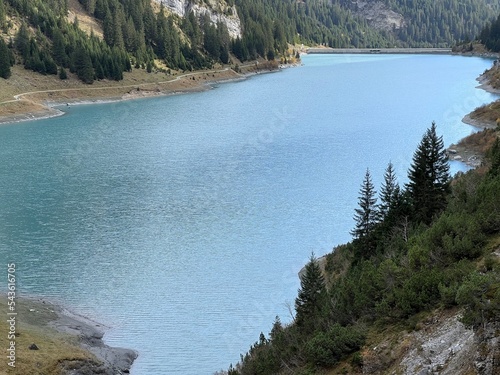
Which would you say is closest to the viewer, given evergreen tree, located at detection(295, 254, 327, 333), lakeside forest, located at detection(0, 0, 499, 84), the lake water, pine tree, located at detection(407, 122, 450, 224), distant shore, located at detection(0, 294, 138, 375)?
evergreen tree, located at detection(295, 254, 327, 333)

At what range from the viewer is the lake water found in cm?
3541

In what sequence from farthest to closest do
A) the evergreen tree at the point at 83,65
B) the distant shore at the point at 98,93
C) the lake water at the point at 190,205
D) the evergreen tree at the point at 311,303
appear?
the evergreen tree at the point at 83,65
the distant shore at the point at 98,93
the lake water at the point at 190,205
the evergreen tree at the point at 311,303

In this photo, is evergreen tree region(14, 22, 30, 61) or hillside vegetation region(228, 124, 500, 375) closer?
hillside vegetation region(228, 124, 500, 375)

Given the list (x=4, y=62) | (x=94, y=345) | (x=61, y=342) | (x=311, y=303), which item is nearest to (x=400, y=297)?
(x=311, y=303)

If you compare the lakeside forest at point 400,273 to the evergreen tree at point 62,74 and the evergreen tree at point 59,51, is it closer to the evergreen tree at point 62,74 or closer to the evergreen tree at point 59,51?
the evergreen tree at point 62,74

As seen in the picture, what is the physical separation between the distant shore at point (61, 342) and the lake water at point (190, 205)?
990mm

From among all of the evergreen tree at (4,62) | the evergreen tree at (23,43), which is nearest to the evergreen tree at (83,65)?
the evergreen tree at (23,43)

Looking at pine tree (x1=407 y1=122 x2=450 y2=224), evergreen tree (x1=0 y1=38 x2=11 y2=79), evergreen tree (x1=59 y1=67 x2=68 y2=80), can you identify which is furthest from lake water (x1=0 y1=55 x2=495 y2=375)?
evergreen tree (x1=0 y1=38 x2=11 y2=79)

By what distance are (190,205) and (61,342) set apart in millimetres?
26920

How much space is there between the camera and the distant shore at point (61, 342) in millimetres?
27188

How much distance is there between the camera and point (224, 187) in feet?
201

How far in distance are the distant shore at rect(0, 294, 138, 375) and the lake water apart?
0.99 meters

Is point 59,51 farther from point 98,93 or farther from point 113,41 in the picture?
point 113,41

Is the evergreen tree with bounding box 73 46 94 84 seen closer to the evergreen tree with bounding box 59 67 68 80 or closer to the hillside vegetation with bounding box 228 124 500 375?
the evergreen tree with bounding box 59 67 68 80
